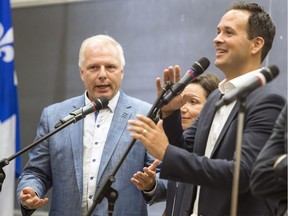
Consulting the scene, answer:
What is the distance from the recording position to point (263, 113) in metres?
2.43

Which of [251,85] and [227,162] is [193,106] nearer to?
[227,162]

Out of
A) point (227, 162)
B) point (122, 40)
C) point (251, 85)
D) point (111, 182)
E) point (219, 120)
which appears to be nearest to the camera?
point (251, 85)

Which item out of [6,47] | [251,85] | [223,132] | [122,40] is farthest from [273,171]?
[6,47]

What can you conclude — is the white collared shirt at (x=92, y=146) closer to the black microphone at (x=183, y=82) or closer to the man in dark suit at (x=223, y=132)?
the man in dark suit at (x=223, y=132)

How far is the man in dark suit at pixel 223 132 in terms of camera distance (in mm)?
2354

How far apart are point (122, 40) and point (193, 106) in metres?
1.53

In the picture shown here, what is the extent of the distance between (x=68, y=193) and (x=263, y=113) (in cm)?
134

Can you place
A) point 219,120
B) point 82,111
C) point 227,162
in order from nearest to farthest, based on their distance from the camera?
point 227,162 → point 219,120 → point 82,111

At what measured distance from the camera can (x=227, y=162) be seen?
236 cm

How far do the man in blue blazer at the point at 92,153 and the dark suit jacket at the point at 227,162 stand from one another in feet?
2.39

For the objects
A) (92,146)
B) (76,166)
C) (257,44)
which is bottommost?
(76,166)

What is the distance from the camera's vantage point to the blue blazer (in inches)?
130

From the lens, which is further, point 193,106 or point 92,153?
point 193,106

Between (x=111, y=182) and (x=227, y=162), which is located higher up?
(x=227, y=162)
